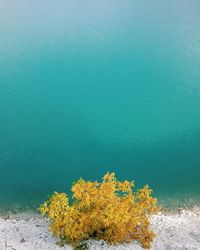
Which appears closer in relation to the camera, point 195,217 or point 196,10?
point 195,217

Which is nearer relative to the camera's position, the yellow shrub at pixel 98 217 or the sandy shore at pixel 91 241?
the yellow shrub at pixel 98 217

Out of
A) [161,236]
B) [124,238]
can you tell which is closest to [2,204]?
[124,238]

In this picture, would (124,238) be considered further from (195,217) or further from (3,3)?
(3,3)

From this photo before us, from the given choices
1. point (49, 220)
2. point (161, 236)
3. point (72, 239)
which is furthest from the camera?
point (49, 220)

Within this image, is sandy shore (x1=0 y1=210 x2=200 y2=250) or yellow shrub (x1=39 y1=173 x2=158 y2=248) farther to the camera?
sandy shore (x1=0 y1=210 x2=200 y2=250)
